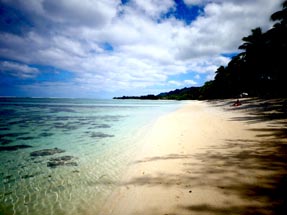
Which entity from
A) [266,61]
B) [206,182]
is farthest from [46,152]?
[266,61]

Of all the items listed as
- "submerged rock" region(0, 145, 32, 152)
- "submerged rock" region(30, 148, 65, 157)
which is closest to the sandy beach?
"submerged rock" region(30, 148, 65, 157)

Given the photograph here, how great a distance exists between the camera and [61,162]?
771cm

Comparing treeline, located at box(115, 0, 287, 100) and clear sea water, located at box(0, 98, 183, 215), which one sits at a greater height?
treeline, located at box(115, 0, 287, 100)

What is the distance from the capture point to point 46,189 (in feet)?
17.8

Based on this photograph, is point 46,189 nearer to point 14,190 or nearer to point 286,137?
point 14,190

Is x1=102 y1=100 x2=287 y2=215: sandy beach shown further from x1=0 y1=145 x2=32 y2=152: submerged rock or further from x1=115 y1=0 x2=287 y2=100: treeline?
x1=115 y1=0 x2=287 y2=100: treeline

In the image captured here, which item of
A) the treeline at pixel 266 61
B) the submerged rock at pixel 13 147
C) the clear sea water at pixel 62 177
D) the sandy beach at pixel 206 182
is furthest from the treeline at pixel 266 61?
the submerged rock at pixel 13 147

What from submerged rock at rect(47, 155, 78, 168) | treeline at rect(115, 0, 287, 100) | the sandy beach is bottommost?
submerged rock at rect(47, 155, 78, 168)

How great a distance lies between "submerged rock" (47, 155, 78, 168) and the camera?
746 centimetres

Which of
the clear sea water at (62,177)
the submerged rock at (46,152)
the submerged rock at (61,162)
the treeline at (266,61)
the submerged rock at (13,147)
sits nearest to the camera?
the clear sea water at (62,177)

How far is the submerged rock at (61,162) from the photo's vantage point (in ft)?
24.5

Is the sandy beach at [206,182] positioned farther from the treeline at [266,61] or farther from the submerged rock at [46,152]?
the treeline at [266,61]

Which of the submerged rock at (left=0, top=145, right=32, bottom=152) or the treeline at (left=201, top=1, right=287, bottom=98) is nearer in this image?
the submerged rock at (left=0, top=145, right=32, bottom=152)

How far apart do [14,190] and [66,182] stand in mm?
1415
